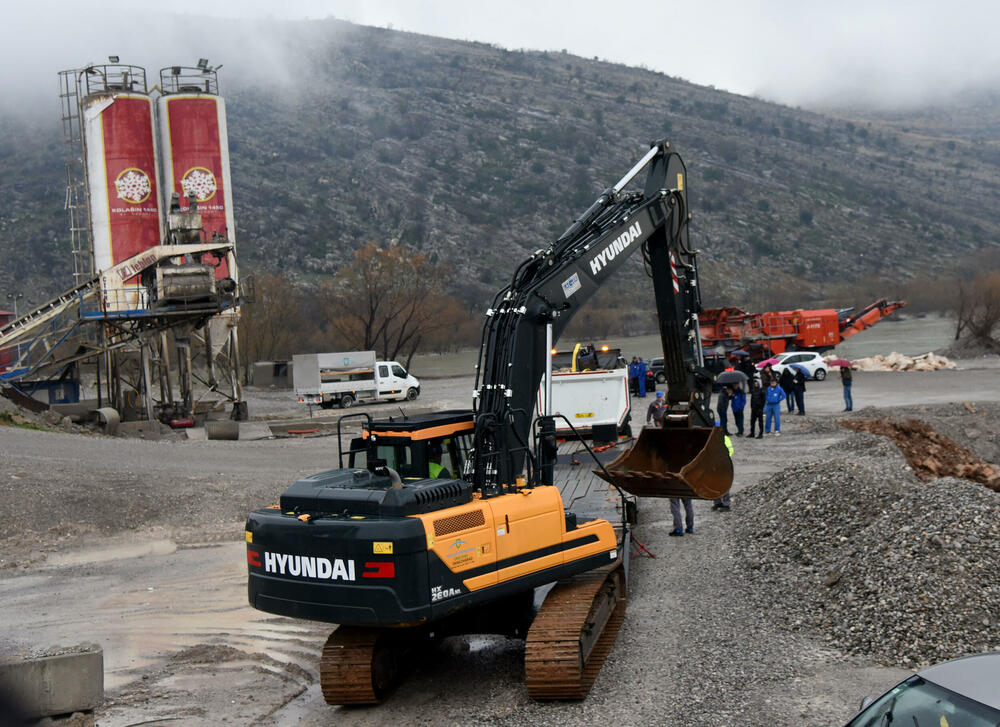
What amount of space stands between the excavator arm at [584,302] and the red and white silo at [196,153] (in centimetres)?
2870

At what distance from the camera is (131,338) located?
1423 inches

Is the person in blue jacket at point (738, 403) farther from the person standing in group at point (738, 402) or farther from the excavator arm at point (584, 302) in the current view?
the excavator arm at point (584, 302)

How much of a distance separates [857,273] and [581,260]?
119764mm

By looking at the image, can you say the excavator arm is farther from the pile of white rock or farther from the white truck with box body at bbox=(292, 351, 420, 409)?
the pile of white rock

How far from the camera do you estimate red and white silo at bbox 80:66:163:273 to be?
39250 mm

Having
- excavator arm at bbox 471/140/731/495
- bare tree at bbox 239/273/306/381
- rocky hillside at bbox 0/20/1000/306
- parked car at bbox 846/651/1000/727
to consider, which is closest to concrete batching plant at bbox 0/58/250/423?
bare tree at bbox 239/273/306/381

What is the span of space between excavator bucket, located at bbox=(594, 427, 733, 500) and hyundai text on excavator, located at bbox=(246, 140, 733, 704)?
0.02 metres

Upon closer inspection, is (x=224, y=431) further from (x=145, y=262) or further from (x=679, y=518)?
(x=679, y=518)

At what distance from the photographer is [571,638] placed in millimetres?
8836

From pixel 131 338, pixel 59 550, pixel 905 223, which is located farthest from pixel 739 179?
pixel 59 550

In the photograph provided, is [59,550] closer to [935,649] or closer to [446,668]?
[446,668]

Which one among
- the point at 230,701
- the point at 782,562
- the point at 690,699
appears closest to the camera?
the point at 690,699

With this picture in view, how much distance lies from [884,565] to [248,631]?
7.19m

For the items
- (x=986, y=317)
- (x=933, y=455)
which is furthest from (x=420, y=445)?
(x=986, y=317)
